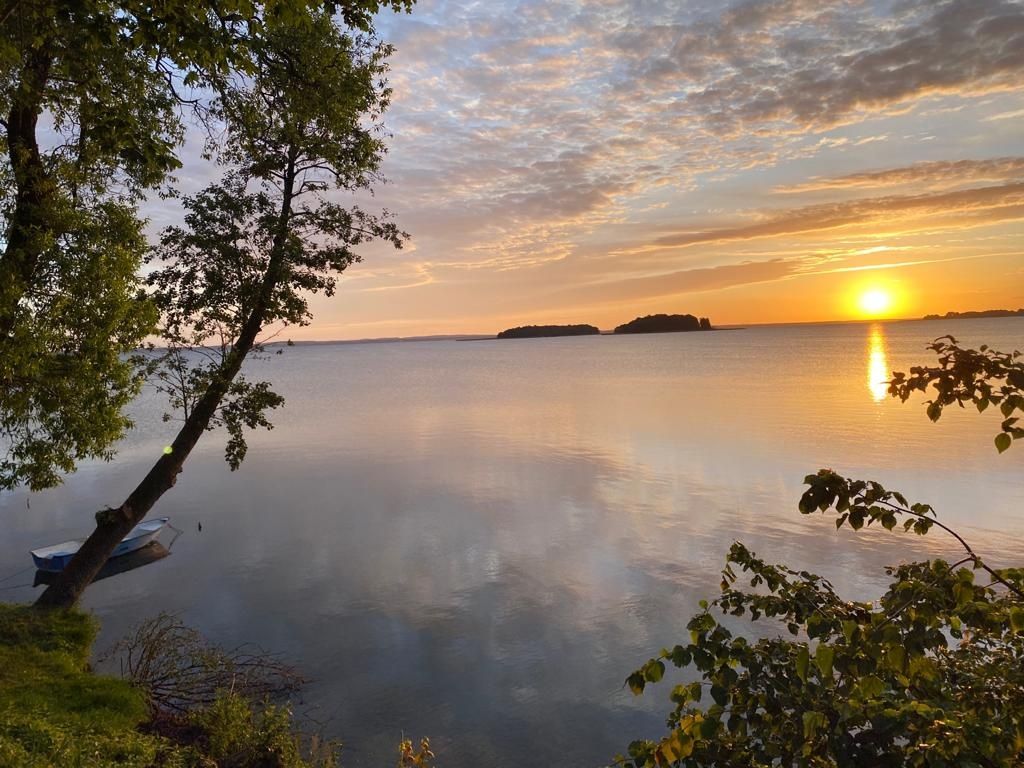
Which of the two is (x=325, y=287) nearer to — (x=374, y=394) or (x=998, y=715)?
(x=998, y=715)

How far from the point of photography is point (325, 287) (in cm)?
1803

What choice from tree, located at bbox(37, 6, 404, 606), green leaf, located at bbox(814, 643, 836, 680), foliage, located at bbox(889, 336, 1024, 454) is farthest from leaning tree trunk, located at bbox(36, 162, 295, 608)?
green leaf, located at bbox(814, 643, 836, 680)

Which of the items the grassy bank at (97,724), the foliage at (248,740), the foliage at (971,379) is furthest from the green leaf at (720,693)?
→ the foliage at (248,740)

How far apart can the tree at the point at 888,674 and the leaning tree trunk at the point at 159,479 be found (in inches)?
614

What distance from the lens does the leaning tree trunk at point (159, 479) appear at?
55.5 feet

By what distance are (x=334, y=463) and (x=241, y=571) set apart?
62.0 ft

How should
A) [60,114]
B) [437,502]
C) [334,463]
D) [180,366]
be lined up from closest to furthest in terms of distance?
[60,114] → [180,366] → [437,502] → [334,463]

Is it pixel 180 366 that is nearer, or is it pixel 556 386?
pixel 180 366

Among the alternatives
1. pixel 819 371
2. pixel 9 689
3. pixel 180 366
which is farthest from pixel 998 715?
pixel 819 371

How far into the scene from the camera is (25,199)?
12922mm

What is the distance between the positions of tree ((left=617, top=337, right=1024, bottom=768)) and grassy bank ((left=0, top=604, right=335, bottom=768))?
7923 mm

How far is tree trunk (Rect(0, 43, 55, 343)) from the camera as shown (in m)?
11.8

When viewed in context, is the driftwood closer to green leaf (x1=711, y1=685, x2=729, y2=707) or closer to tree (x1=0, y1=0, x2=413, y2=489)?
tree (x1=0, y1=0, x2=413, y2=489)

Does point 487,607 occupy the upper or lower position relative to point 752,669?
lower
